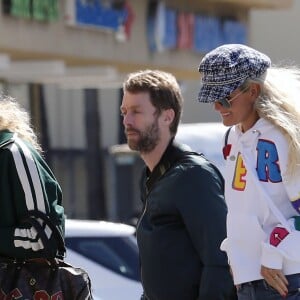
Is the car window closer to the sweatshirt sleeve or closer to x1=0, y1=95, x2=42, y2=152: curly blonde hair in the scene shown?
x1=0, y1=95, x2=42, y2=152: curly blonde hair

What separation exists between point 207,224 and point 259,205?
58 centimetres

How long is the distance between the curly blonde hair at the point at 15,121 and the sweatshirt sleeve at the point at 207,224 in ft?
2.26

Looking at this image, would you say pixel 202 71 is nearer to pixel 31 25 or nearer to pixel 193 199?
pixel 193 199

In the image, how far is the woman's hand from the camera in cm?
389

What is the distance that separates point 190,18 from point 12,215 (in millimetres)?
20233

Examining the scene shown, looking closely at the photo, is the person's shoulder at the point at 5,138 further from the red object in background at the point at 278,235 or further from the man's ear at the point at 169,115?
the red object in background at the point at 278,235

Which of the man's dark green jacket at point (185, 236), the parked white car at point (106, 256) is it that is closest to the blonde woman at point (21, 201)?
the man's dark green jacket at point (185, 236)

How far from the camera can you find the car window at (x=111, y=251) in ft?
27.0

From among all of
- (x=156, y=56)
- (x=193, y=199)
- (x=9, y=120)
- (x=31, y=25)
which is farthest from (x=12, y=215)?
(x=156, y=56)

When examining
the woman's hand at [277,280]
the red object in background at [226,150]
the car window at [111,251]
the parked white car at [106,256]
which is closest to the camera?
the woman's hand at [277,280]

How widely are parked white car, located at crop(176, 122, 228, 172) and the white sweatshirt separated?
35.2 feet

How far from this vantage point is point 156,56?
2345 cm

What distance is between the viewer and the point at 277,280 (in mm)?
3891

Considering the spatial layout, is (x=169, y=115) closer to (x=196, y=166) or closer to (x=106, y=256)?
(x=196, y=166)
